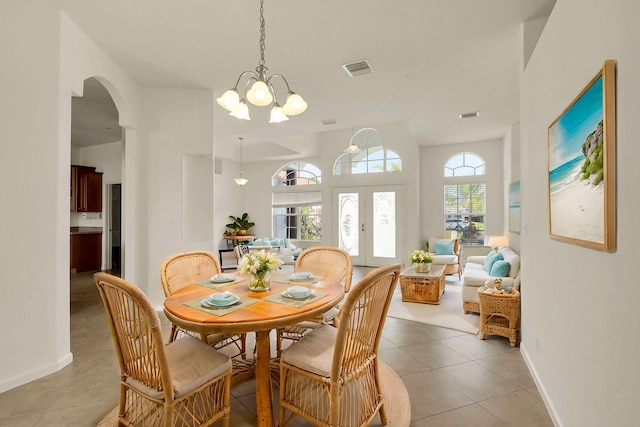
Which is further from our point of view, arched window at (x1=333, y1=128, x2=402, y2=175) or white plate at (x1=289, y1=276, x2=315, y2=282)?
arched window at (x1=333, y1=128, x2=402, y2=175)

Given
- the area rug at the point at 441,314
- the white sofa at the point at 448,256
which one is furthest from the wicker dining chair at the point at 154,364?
the white sofa at the point at 448,256

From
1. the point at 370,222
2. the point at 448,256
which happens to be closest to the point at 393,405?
the point at 448,256

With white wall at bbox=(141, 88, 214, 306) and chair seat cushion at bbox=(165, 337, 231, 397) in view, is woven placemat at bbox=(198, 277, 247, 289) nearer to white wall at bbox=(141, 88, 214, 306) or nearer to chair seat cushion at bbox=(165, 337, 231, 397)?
chair seat cushion at bbox=(165, 337, 231, 397)

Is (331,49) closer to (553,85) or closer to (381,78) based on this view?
(381,78)

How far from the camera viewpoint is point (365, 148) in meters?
7.71

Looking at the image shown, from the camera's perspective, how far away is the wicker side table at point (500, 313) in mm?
2969

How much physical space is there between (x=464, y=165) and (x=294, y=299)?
6886mm

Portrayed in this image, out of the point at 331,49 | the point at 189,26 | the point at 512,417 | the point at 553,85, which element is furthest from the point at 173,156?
the point at 512,417

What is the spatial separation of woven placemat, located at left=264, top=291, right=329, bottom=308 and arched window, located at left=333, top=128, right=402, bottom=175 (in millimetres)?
5874

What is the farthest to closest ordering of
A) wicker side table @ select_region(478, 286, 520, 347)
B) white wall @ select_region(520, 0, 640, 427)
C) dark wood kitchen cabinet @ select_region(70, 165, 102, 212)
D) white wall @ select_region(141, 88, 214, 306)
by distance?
dark wood kitchen cabinet @ select_region(70, 165, 102, 212) < white wall @ select_region(141, 88, 214, 306) < wicker side table @ select_region(478, 286, 520, 347) < white wall @ select_region(520, 0, 640, 427)

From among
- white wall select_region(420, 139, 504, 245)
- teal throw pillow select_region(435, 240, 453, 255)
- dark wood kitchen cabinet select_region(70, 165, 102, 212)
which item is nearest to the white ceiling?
white wall select_region(420, 139, 504, 245)

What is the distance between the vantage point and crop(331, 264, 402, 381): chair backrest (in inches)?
58.1

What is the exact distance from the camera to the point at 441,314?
3955mm

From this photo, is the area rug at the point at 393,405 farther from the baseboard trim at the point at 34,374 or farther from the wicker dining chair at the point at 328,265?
the baseboard trim at the point at 34,374
